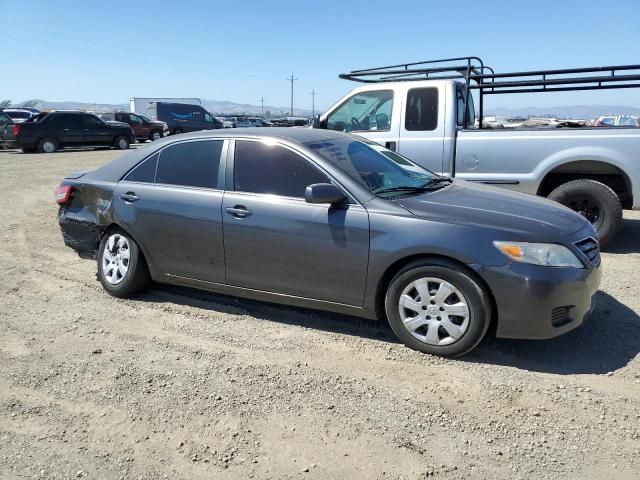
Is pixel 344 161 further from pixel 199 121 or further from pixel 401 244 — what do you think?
pixel 199 121

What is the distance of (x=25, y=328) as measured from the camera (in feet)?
14.4

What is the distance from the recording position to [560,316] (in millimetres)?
3561

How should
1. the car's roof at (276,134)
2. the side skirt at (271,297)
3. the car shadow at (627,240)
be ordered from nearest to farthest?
the side skirt at (271,297), the car's roof at (276,134), the car shadow at (627,240)

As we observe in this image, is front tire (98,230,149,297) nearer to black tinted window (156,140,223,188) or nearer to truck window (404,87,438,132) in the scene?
black tinted window (156,140,223,188)

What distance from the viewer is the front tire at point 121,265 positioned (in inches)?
193

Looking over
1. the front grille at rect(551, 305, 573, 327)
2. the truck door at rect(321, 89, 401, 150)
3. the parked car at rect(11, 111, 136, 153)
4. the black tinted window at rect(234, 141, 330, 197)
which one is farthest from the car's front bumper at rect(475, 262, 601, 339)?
the parked car at rect(11, 111, 136, 153)

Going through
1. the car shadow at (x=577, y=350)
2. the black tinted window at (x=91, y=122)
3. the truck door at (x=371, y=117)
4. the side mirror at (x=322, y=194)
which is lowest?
the car shadow at (x=577, y=350)

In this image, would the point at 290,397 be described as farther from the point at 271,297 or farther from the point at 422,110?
the point at 422,110

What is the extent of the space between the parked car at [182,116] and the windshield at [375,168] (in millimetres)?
31757

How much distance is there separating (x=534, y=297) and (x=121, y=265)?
353 centimetres

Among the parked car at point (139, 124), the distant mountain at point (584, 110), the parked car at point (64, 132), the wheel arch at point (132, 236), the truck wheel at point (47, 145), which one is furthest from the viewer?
the parked car at point (139, 124)

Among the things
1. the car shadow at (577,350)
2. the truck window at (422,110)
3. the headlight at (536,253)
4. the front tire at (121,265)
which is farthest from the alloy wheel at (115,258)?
the truck window at (422,110)

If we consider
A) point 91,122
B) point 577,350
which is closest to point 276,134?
point 577,350

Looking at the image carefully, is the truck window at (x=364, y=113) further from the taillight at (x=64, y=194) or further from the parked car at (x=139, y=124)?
the parked car at (x=139, y=124)
